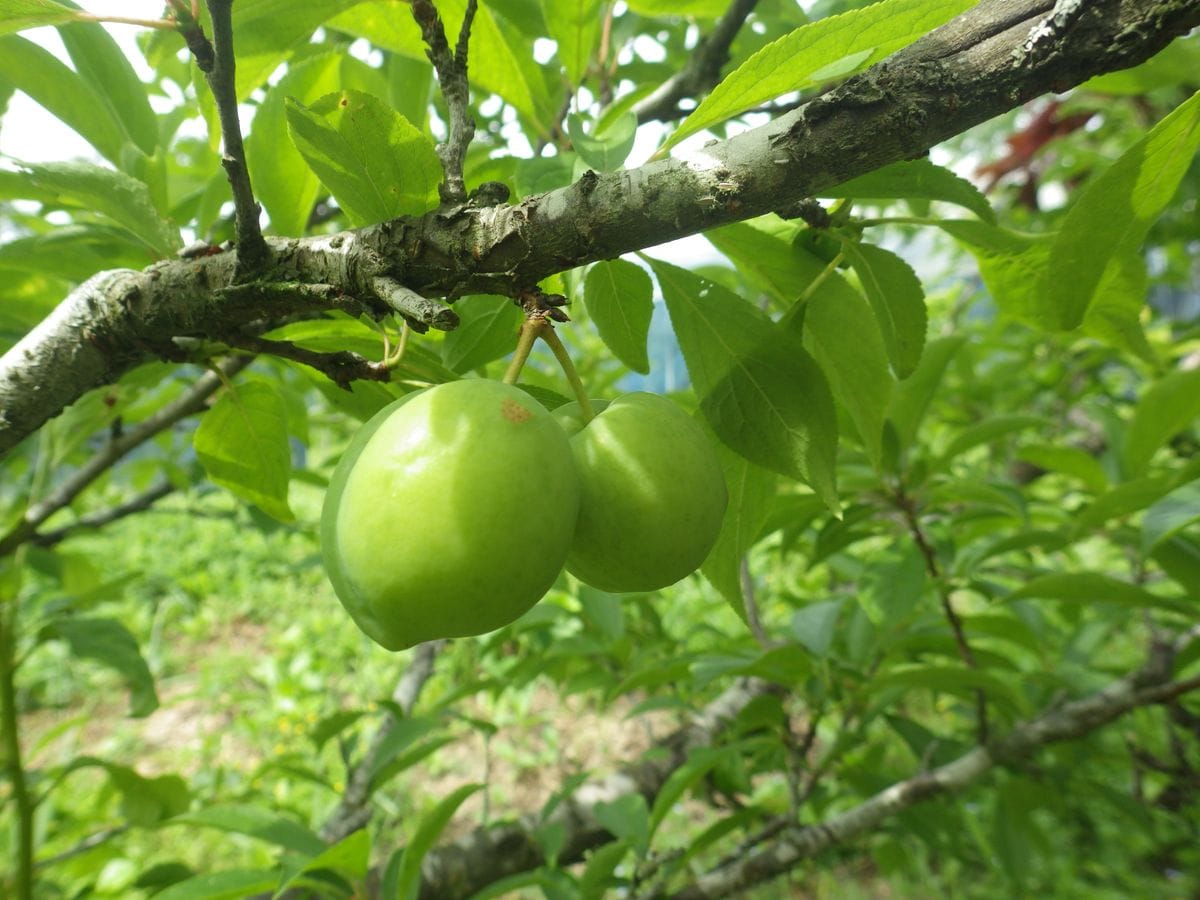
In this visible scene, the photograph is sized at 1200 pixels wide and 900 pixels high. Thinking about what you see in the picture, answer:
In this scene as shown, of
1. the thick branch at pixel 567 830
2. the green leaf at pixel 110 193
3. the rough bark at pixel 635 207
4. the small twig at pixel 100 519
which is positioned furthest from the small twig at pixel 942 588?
the small twig at pixel 100 519

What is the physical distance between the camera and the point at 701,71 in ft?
4.51

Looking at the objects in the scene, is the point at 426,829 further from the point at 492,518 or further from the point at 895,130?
the point at 895,130

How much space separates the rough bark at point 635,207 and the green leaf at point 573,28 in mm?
626

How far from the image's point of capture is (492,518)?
53 cm

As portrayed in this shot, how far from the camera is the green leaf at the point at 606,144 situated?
2.14ft

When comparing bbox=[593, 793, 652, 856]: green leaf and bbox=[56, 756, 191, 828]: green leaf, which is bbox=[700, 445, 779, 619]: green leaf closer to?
bbox=[593, 793, 652, 856]: green leaf

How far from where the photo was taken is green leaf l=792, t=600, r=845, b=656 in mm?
1369

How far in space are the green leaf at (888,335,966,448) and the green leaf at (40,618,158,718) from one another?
1281 millimetres

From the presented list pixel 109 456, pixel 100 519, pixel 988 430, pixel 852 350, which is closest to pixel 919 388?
pixel 988 430

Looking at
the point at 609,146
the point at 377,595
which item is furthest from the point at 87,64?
the point at 377,595

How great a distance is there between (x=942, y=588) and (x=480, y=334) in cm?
94

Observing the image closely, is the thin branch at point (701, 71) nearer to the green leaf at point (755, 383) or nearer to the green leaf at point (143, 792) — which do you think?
the green leaf at point (755, 383)

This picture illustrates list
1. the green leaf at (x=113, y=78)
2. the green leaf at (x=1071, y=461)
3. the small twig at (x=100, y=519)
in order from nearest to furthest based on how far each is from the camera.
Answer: the green leaf at (x=113, y=78) < the green leaf at (x=1071, y=461) < the small twig at (x=100, y=519)

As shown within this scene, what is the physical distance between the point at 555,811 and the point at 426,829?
24.6 inches
